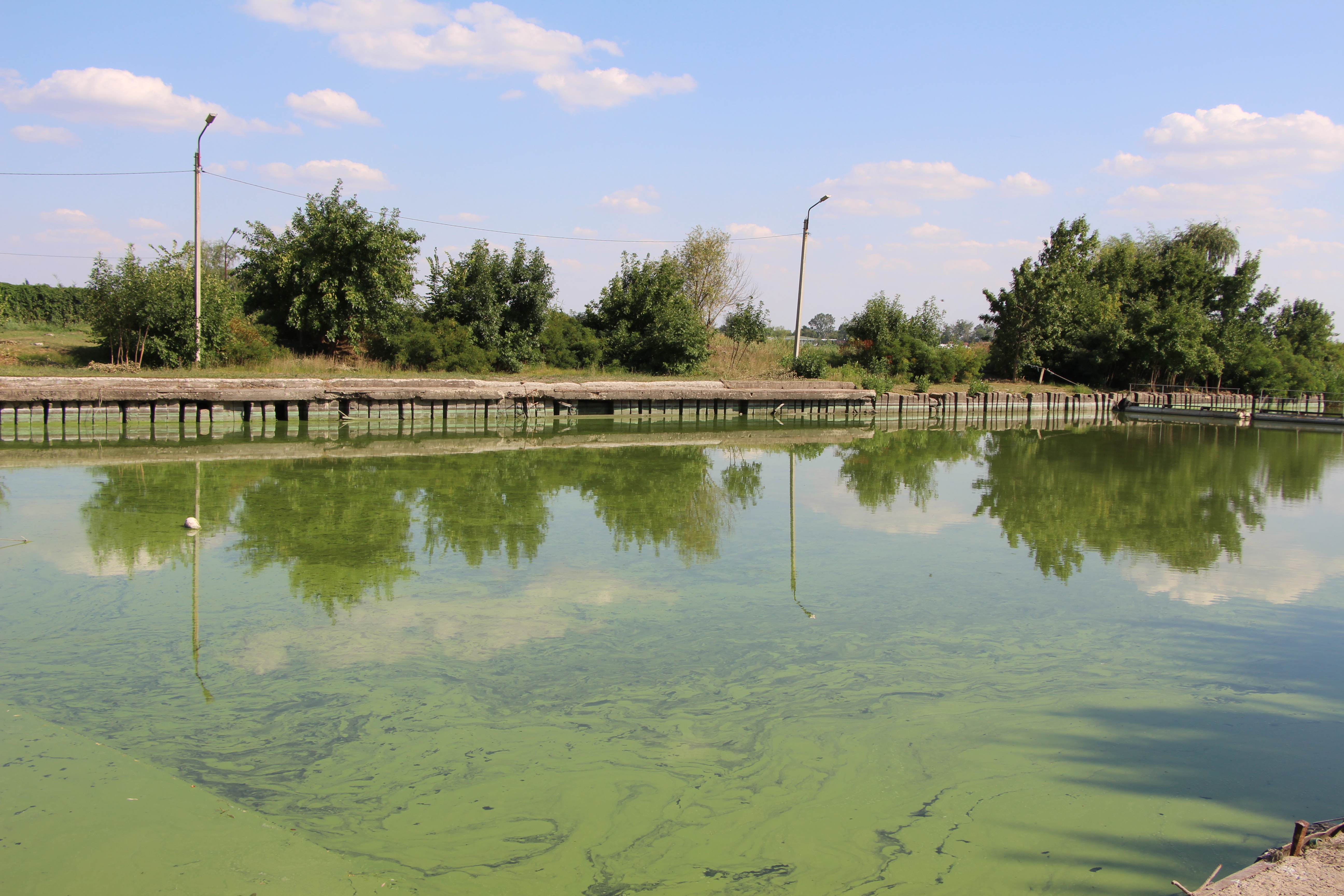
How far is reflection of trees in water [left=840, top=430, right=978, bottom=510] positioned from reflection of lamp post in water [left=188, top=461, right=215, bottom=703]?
20.8 ft

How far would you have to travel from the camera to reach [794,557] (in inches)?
274

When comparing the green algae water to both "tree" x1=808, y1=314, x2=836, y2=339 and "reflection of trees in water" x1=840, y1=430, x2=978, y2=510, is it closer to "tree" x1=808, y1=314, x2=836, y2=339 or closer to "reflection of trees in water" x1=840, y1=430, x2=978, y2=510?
"reflection of trees in water" x1=840, y1=430, x2=978, y2=510

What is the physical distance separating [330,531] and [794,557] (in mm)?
3883

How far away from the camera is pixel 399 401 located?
59.5 ft

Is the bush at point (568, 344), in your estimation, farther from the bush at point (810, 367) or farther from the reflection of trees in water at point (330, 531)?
the reflection of trees in water at point (330, 531)

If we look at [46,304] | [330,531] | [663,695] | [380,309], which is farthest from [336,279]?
[663,695]

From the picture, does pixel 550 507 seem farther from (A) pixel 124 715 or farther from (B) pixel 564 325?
(B) pixel 564 325

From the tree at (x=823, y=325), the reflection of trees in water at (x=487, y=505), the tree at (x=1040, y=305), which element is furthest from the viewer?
the tree at (x=823, y=325)

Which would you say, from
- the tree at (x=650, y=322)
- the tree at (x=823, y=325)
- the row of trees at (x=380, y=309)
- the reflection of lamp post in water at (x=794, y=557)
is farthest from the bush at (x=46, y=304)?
the tree at (x=823, y=325)

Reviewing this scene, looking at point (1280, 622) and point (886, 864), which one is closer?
point (886, 864)

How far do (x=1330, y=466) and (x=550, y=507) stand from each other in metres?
13.1

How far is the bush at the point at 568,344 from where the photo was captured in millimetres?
24984

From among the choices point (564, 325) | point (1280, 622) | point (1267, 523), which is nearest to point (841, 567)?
point (1280, 622)

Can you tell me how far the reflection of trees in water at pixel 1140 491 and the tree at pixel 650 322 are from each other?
9.59m
